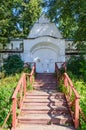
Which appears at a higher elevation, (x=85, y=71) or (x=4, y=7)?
(x=4, y=7)

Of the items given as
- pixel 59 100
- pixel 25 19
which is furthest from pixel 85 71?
pixel 25 19

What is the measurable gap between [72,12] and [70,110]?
31.8 ft

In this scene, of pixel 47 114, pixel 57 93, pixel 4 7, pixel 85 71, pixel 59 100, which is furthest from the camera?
pixel 4 7

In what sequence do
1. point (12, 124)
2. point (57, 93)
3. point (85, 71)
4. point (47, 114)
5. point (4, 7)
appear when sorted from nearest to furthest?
point (12, 124) → point (47, 114) → point (57, 93) → point (85, 71) → point (4, 7)

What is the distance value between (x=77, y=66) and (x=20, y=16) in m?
13.9

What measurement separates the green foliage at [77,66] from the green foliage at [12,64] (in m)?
3.49

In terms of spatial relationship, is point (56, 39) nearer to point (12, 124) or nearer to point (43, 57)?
point (43, 57)

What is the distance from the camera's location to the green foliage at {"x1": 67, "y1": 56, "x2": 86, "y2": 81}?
782 inches

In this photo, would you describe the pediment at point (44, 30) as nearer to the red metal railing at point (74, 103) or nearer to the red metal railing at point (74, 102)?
the red metal railing at point (74, 102)

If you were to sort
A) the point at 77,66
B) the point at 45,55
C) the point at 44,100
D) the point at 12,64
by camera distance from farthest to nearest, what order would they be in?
the point at 45,55 < the point at 12,64 < the point at 77,66 < the point at 44,100

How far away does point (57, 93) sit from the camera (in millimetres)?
15047

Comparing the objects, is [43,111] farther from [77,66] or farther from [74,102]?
[77,66]

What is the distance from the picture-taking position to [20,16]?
33125 mm

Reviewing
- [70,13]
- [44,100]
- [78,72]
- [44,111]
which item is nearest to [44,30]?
[70,13]
